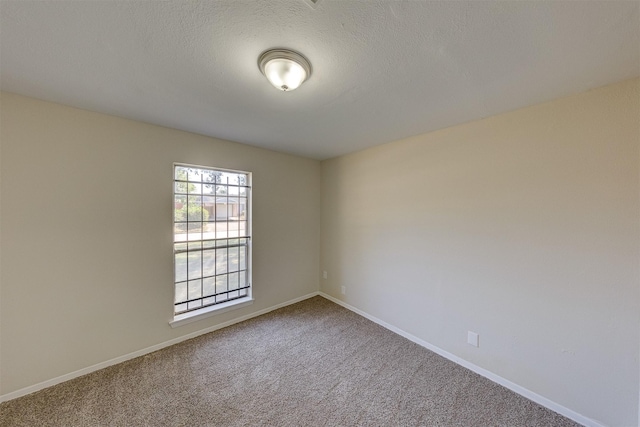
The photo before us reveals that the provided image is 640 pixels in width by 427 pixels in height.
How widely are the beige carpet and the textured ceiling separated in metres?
2.36

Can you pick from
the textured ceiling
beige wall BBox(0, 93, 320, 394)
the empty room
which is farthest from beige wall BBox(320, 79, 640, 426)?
beige wall BBox(0, 93, 320, 394)

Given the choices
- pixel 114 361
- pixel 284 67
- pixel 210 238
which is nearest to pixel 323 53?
pixel 284 67

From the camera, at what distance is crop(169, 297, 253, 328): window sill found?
2.49 m

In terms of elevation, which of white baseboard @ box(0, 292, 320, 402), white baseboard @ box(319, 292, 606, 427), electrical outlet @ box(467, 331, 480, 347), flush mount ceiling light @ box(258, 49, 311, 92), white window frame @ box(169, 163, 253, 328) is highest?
flush mount ceiling light @ box(258, 49, 311, 92)

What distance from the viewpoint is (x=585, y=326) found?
160 cm

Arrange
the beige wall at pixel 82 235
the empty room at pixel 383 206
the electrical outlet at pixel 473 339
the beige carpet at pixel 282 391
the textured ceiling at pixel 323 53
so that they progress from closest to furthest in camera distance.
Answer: the textured ceiling at pixel 323 53 → the empty room at pixel 383 206 → the beige carpet at pixel 282 391 → the beige wall at pixel 82 235 → the electrical outlet at pixel 473 339

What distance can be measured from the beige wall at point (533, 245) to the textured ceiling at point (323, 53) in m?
0.32

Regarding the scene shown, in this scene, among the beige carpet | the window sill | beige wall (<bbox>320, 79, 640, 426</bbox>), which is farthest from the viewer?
the window sill

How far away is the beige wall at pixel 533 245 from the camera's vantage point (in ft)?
4.88

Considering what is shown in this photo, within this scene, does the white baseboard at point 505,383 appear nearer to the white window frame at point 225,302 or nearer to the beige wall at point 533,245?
the beige wall at point 533,245

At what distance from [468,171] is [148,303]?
3491 mm

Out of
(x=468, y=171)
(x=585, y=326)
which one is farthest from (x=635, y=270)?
(x=468, y=171)

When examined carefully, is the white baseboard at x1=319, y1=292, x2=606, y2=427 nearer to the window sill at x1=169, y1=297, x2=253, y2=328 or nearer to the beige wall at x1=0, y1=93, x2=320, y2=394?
the window sill at x1=169, y1=297, x2=253, y2=328

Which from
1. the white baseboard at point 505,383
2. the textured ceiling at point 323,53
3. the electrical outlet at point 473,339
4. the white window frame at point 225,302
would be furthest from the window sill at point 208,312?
the electrical outlet at point 473,339
